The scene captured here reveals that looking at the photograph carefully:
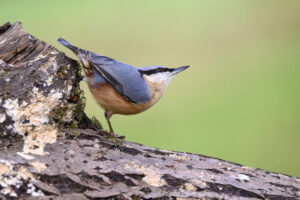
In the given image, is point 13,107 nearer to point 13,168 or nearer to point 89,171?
point 13,168

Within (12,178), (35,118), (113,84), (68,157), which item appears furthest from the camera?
(113,84)

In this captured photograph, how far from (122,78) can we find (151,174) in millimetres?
807

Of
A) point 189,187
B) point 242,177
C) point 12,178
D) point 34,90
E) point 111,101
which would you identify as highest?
point 111,101

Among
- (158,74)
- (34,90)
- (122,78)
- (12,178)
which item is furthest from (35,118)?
(158,74)

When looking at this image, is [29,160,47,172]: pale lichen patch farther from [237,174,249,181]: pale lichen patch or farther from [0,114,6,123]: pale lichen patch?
[237,174,249,181]: pale lichen patch

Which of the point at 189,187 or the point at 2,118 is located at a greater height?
the point at 2,118

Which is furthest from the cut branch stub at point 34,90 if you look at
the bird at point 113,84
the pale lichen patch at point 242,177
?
the pale lichen patch at point 242,177

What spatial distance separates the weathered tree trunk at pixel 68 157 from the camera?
171 cm

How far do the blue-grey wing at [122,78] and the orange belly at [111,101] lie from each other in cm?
3

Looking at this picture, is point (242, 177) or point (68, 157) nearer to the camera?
point (68, 157)

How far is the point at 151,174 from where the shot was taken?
1.91 meters

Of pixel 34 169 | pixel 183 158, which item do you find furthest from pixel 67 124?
pixel 183 158

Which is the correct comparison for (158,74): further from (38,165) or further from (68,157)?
(38,165)

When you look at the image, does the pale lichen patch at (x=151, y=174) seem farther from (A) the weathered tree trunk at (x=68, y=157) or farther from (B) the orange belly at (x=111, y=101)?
(B) the orange belly at (x=111, y=101)
